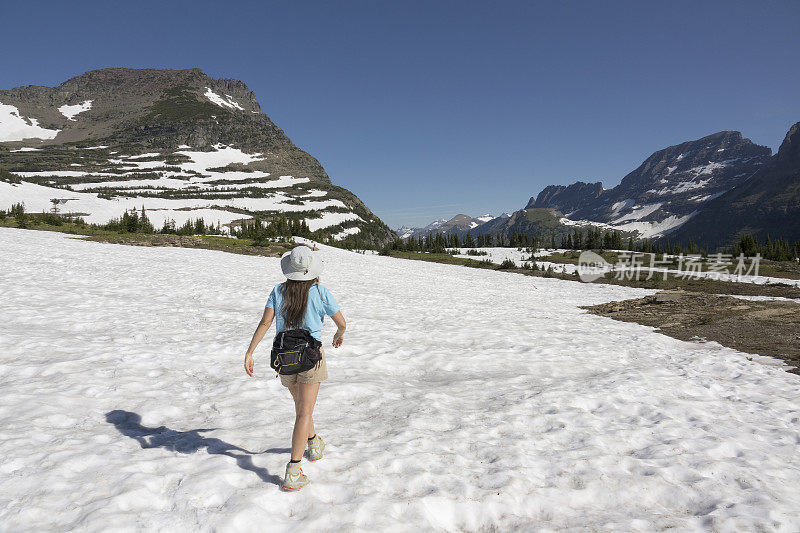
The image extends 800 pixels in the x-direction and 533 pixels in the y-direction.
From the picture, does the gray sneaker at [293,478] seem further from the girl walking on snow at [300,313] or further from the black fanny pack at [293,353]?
the black fanny pack at [293,353]

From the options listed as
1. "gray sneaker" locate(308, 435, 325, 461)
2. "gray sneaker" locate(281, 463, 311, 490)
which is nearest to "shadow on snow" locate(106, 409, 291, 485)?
"gray sneaker" locate(281, 463, 311, 490)

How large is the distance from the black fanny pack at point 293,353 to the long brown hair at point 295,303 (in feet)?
0.47

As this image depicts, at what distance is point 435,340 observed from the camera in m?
14.6

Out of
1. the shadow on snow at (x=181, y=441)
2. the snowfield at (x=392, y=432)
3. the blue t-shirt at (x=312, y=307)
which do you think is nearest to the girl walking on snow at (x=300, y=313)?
the blue t-shirt at (x=312, y=307)

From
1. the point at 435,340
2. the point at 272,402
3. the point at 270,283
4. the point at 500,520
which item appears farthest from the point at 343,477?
the point at 270,283

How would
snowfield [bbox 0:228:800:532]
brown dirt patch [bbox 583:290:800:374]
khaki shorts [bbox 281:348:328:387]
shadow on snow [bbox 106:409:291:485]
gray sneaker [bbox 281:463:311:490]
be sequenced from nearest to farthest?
snowfield [bbox 0:228:800:532] → gray sneaker [bbox 281:463:311:490] → khaki shorts [bbox 281:348:328:387] → shadow on snow [bbox 106:409:291:485] → brown dirt patch [bbox 583:290:800:374]

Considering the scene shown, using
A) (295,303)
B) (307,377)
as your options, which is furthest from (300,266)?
(307,377)

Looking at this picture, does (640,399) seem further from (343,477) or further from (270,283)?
(270,283)

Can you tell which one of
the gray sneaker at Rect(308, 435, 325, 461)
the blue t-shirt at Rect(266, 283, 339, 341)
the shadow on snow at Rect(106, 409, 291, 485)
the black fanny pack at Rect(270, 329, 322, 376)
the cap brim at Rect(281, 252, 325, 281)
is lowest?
the shadow on snow at Rect(106, 409, 291, 485)

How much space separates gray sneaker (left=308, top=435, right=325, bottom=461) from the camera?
566cm

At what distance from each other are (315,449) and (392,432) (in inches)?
68.7

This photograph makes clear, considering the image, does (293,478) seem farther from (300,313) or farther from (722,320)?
(722,320)

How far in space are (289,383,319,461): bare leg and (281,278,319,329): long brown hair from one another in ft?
2.98

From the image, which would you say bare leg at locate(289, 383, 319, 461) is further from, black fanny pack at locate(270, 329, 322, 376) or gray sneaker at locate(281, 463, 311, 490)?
black fanny pack at locate(270, 329, 322, 376)
